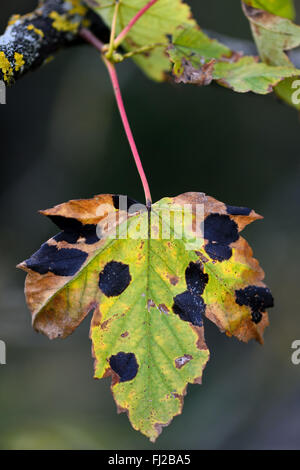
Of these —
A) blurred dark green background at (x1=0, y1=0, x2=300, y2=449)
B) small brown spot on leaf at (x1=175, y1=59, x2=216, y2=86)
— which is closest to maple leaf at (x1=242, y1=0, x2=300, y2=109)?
small brown spot on leaf at (x1=175, y1=59, x2=216, y2=86)

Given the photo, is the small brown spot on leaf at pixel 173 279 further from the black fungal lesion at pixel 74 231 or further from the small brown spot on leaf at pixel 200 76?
the small brown spot on leaf at pixel 200 76

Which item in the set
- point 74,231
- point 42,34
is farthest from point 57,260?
point 42,34

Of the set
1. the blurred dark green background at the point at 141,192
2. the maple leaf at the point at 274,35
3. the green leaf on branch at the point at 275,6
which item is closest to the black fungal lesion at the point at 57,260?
the maple leaf at the point at 274,35

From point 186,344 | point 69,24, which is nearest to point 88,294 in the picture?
point 186,344

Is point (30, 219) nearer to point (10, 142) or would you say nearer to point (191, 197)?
point (10, 142)

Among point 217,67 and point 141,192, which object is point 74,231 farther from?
point 141,192

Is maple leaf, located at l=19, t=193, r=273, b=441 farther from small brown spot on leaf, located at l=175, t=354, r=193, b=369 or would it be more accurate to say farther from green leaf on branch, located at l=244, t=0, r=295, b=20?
green leaf on branch, located at l=244, t=0, r=295, b=20
